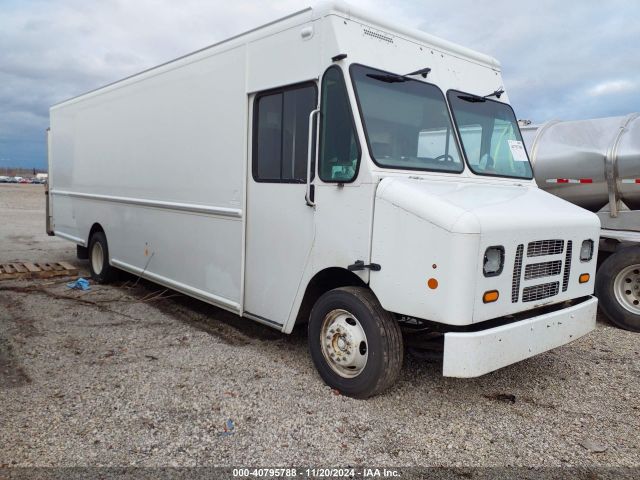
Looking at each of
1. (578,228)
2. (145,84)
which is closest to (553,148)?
(578,228)

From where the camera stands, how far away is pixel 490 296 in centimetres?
359

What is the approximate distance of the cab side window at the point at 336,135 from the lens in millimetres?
4000

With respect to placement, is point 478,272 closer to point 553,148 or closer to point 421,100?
point 421,100

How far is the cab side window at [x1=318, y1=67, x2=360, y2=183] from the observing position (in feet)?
13.1

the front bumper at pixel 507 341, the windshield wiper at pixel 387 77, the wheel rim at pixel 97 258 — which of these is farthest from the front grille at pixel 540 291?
the wheel rim at pixel 97 258

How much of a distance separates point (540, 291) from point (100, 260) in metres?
6.63

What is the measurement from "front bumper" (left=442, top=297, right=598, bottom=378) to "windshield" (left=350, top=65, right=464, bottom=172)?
54.0 inches

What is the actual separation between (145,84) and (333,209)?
151 inches

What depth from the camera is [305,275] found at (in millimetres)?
4453

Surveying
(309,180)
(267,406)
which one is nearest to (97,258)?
(309,180)

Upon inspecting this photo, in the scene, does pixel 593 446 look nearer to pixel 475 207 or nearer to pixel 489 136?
pixel 475 207

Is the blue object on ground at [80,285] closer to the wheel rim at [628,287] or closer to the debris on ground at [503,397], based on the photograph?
the debris on ground at [503,397]

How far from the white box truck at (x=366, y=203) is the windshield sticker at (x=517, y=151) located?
18mm

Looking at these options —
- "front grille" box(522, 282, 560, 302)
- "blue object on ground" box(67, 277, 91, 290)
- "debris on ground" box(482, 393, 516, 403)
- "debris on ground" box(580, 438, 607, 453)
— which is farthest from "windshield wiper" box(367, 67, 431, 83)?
"blue object on ground" box(67, 277, 91, 290)
